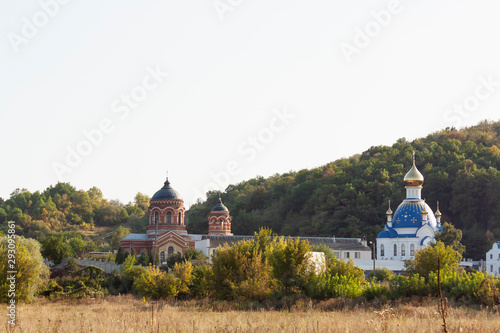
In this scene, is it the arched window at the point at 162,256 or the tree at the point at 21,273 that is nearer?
the tree at the point at 21,273

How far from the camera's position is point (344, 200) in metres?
79.1

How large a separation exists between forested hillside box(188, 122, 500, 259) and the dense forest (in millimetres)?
106

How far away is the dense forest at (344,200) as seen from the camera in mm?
74188

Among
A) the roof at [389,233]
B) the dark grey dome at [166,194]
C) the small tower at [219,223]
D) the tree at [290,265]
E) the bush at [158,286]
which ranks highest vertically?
the dark grey dome at [166,194]

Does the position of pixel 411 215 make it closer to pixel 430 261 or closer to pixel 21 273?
pixel 430 261

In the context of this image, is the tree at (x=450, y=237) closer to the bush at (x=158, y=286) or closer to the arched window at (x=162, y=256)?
the arched window at (x=162, y=256)

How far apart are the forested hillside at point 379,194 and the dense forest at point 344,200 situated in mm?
106

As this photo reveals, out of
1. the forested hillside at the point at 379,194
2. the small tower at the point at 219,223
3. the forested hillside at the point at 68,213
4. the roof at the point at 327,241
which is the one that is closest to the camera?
the roof at the point at 327,241

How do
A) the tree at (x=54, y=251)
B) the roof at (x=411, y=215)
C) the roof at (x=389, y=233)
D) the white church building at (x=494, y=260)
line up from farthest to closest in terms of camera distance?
the roof at (x=389, y=233) < the roof at (x=411, y=215) < the white church building at (x=494, y=260) < the tree at (x=54, y=251)

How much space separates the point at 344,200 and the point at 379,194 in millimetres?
3929

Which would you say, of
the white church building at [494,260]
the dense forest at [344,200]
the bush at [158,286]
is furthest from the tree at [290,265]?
the dense forest at [344,200]

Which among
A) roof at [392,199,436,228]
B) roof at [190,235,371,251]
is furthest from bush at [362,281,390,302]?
roof at [392,199,436,228]

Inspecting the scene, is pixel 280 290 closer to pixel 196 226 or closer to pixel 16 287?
pixel 16 287

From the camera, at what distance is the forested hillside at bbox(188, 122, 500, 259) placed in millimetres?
74000
